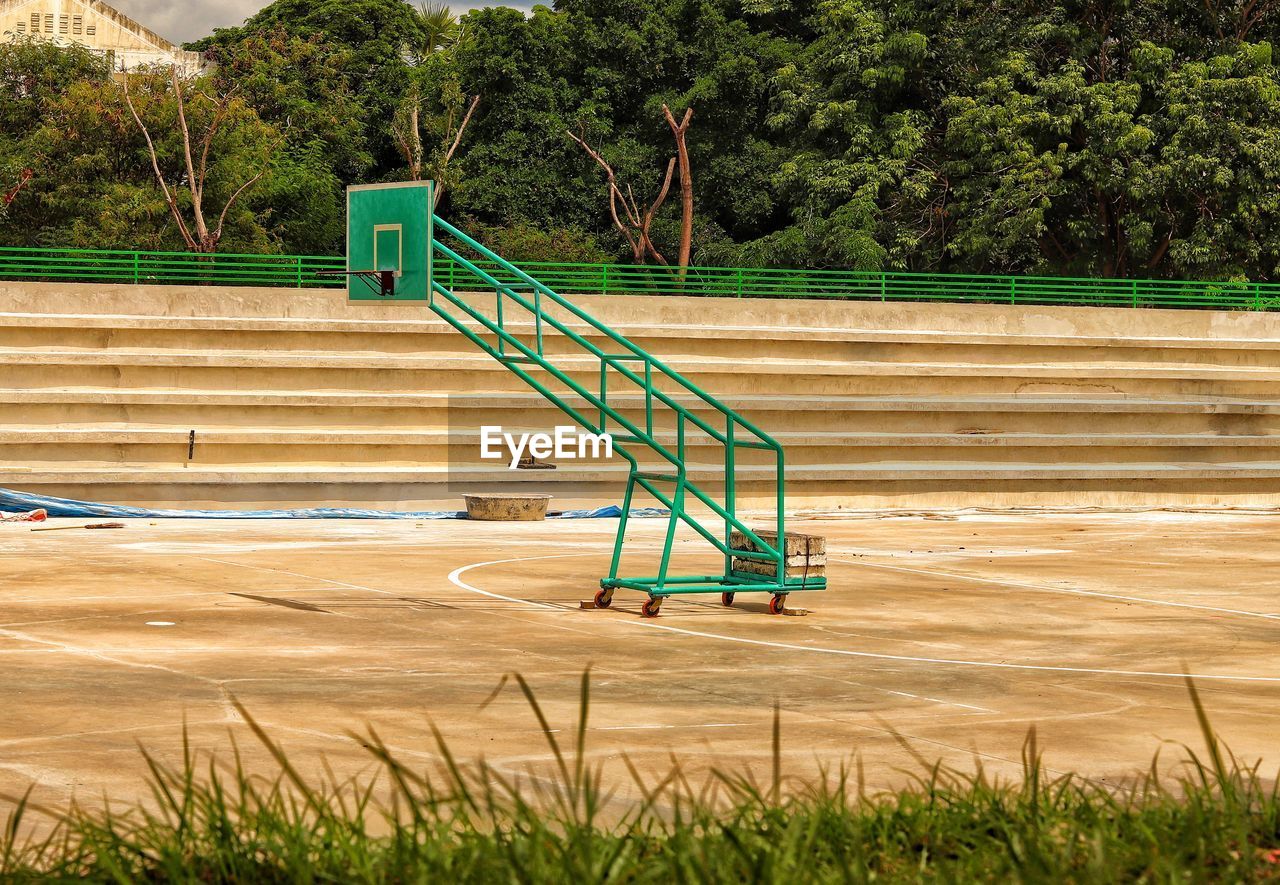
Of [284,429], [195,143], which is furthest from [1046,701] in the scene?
[195,143]

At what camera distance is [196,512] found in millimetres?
27531

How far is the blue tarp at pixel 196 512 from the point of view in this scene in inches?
1035

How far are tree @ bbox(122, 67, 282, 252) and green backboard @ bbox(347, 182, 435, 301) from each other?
30.3m

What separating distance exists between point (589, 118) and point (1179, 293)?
1958 cm

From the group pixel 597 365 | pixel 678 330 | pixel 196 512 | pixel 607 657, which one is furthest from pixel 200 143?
pixel 607 657

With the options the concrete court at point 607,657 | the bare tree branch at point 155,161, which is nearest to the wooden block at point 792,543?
the concrete court at point 607,657

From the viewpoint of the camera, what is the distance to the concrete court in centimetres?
804

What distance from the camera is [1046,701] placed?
965 centimetres

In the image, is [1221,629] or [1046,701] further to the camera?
[1221,629]

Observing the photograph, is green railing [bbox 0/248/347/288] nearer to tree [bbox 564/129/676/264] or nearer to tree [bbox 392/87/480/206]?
tree [bbox 564/129/676/264]

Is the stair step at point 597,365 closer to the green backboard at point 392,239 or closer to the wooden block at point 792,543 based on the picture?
the green backboard at point 392,239

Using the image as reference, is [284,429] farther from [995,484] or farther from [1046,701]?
[1046,701]

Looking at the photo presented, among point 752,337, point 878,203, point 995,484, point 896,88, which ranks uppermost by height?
point 896,88

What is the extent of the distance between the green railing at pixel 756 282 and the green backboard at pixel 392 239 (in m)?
17.3
